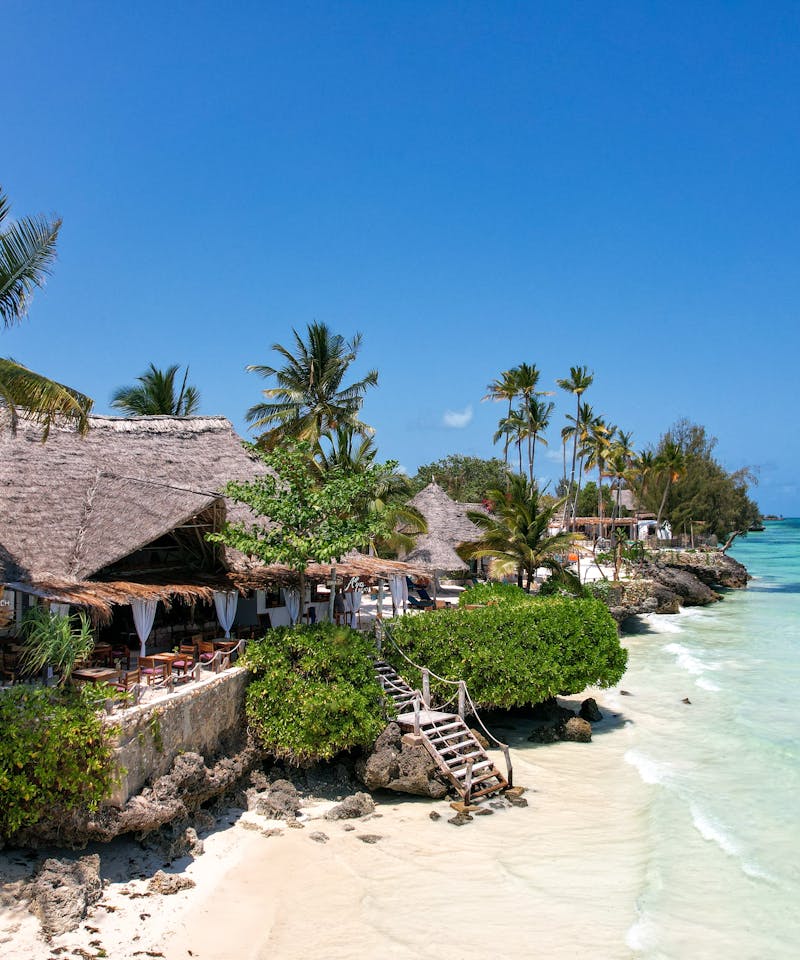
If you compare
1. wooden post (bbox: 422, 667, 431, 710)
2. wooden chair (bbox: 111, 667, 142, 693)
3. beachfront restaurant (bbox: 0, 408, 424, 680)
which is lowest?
wooden post (bbox: 422, 667, 431, 710)

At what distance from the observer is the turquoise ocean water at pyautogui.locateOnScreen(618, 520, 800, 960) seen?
9.48 m

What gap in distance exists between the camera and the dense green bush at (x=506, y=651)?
14.6 m

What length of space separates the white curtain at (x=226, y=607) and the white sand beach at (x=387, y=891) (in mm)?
3578

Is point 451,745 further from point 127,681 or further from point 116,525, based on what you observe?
point 116,525

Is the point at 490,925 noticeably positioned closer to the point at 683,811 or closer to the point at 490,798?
the point at 490,798

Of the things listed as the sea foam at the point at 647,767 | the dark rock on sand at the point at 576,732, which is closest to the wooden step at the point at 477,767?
the sea foam at the point at 647,767

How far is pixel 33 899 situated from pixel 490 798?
279 inches

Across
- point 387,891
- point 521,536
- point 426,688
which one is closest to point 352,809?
point 387,891

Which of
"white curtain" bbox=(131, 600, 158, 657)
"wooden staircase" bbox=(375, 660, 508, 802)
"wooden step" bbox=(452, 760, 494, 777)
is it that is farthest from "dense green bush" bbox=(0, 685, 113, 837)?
"wooden step" bbox=(452, 760, 494, 777)

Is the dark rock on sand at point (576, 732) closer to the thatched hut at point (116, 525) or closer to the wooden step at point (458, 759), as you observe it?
the wooden step at point (458, 759)

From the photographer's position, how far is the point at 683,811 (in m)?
12.9

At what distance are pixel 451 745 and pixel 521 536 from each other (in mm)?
10513

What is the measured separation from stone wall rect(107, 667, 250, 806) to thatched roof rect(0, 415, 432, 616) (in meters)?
1.83

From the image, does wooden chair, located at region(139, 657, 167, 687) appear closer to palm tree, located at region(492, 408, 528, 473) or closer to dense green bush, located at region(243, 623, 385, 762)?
dense green bush, located at region(243, 623, 385, 762)
